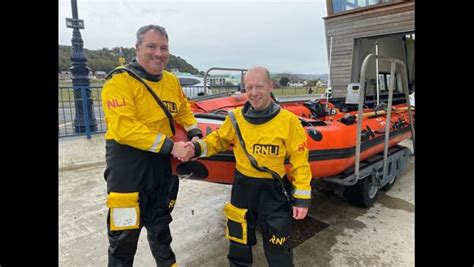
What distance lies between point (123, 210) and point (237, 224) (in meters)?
0.74

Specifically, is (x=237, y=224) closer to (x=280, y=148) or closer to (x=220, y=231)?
(x=280, y=148)

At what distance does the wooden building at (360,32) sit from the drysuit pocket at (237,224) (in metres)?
5.06

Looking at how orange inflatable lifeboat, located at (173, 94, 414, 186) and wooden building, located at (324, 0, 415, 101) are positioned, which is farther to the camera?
wooden building, located at (324, 0, 415, 101)

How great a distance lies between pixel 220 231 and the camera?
9.75 ft

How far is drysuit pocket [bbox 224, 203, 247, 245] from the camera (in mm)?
1981

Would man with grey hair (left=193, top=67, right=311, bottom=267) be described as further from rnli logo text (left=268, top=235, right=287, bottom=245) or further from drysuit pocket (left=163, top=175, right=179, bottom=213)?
drysuit pocket (left=163, top=175, right=179, bottom=213)

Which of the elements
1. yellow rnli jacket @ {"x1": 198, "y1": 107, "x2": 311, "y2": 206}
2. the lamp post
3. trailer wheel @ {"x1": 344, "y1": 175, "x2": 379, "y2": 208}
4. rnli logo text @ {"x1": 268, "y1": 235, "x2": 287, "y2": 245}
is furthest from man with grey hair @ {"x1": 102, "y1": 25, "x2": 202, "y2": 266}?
the lamp post

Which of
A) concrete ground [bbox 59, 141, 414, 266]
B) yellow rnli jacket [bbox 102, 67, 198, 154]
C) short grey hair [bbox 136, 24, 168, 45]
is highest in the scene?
short grey hair [bbox 136, 24, 168, 45]

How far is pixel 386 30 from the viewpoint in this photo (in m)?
5.87

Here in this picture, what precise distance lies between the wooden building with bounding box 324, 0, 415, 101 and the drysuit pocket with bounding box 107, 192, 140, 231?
5.58m
